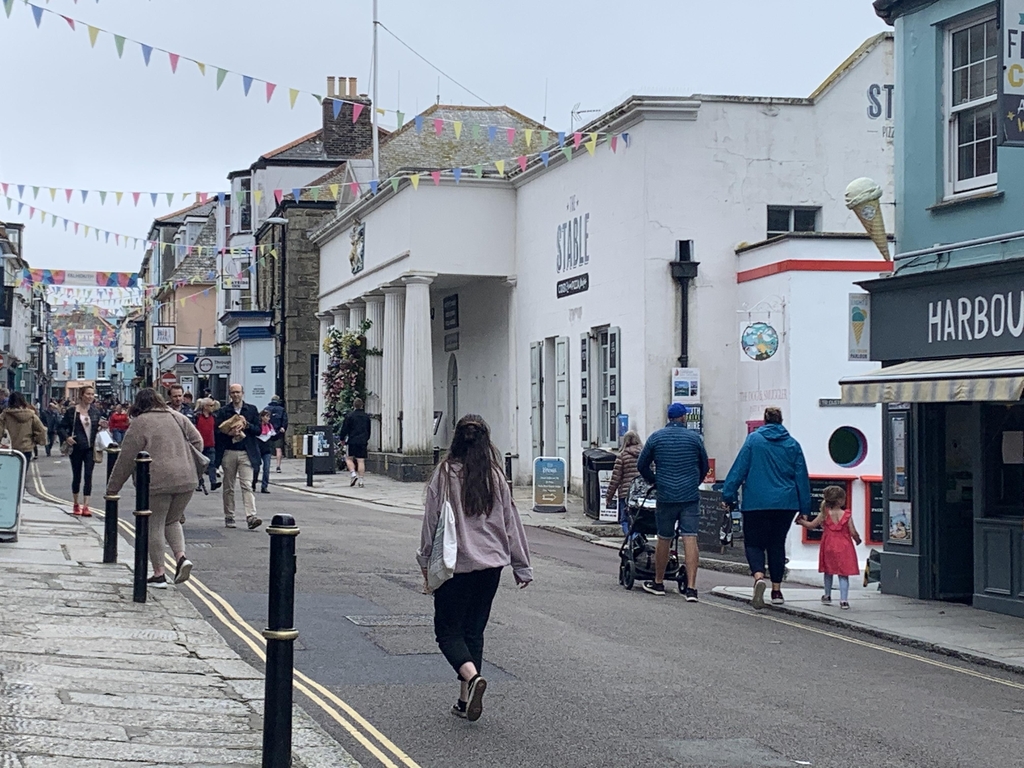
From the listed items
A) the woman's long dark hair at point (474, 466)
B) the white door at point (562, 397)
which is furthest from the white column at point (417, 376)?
the woman's long dark hair at point (474, 466)

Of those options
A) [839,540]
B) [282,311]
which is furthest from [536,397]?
[282,311]

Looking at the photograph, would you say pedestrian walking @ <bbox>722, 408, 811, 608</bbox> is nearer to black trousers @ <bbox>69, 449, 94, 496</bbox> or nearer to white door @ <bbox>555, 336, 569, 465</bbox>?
black trousers @ <bbox>69, 449, 94, 496</bbox>

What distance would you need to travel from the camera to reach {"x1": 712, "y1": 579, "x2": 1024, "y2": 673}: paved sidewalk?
35.3 ft

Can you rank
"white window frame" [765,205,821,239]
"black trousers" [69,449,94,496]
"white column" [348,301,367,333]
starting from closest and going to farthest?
1. "black trousers" [69,449,94,496]
2. "white window frame" [765,205,821,239]
3. "white column" [348,301,367,333]

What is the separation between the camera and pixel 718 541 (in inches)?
729

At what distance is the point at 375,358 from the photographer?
1468 inches

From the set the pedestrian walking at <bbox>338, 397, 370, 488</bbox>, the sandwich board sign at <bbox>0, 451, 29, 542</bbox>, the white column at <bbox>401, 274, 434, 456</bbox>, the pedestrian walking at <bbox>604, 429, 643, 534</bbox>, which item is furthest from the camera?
the white column at <bbox>401, 274, 434, 456</bbox>

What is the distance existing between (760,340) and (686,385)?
244 cm

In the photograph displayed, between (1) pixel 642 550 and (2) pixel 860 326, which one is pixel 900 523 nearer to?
(2) pixel 860 326

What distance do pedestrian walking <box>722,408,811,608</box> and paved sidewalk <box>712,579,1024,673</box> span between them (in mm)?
448

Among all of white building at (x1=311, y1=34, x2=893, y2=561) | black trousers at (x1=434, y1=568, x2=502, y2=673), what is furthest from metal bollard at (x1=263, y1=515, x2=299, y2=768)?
white building at (x1=311, y1=34, x2=893, y2=561)

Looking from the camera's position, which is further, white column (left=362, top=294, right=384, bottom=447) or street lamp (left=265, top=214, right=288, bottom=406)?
street lamp (left=265, top=214, right=288, bottom=406)

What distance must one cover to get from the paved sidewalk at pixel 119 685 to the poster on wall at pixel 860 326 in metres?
7.41

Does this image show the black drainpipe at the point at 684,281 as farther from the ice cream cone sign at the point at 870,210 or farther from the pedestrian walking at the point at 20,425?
the pedestrian walking at the point at 20,425
